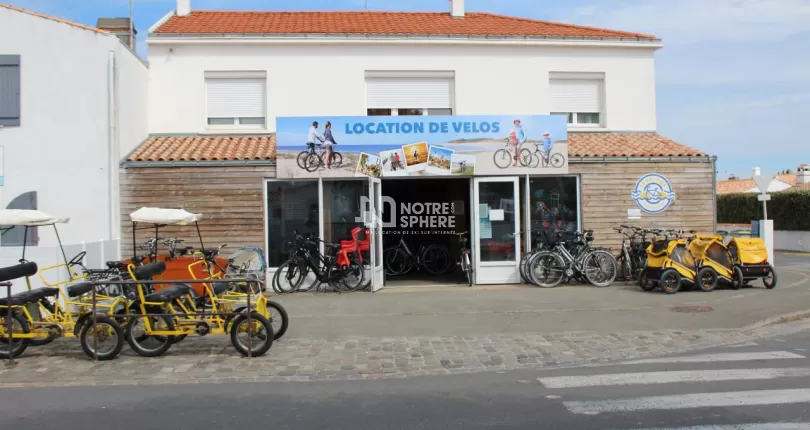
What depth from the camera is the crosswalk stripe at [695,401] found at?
558 centimetres

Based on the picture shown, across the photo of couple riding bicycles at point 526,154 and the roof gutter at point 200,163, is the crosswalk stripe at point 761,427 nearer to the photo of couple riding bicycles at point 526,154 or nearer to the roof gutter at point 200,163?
the photo of couple riding bicycles at point 526,154

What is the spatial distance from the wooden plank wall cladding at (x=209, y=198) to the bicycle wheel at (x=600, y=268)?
268 inches

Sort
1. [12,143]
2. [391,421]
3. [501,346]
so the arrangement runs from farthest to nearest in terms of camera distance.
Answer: [12,143], [501,346], [391,421]

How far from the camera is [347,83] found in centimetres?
1538

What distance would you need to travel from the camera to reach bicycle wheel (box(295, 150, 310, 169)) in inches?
530

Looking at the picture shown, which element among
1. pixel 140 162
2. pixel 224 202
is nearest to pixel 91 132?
pixel 140 162

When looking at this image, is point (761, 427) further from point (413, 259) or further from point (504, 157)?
point (413, 259)

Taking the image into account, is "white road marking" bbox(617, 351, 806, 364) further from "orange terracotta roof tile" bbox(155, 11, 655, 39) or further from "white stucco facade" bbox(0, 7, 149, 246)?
"white stucco facade" bbox(0, 7, 149, 246)

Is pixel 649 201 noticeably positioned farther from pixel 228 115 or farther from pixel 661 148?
pixel 228 115

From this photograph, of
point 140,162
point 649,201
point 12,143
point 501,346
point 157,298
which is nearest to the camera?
point 157,298

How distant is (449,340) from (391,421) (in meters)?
3.40

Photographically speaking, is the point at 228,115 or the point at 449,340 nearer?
the point at 449,340

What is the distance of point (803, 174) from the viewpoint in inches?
1545

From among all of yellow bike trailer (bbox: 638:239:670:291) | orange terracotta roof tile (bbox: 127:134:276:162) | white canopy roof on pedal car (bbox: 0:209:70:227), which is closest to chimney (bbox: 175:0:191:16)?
orange terracotta roof tile (bbox: 127:134:276:162)
